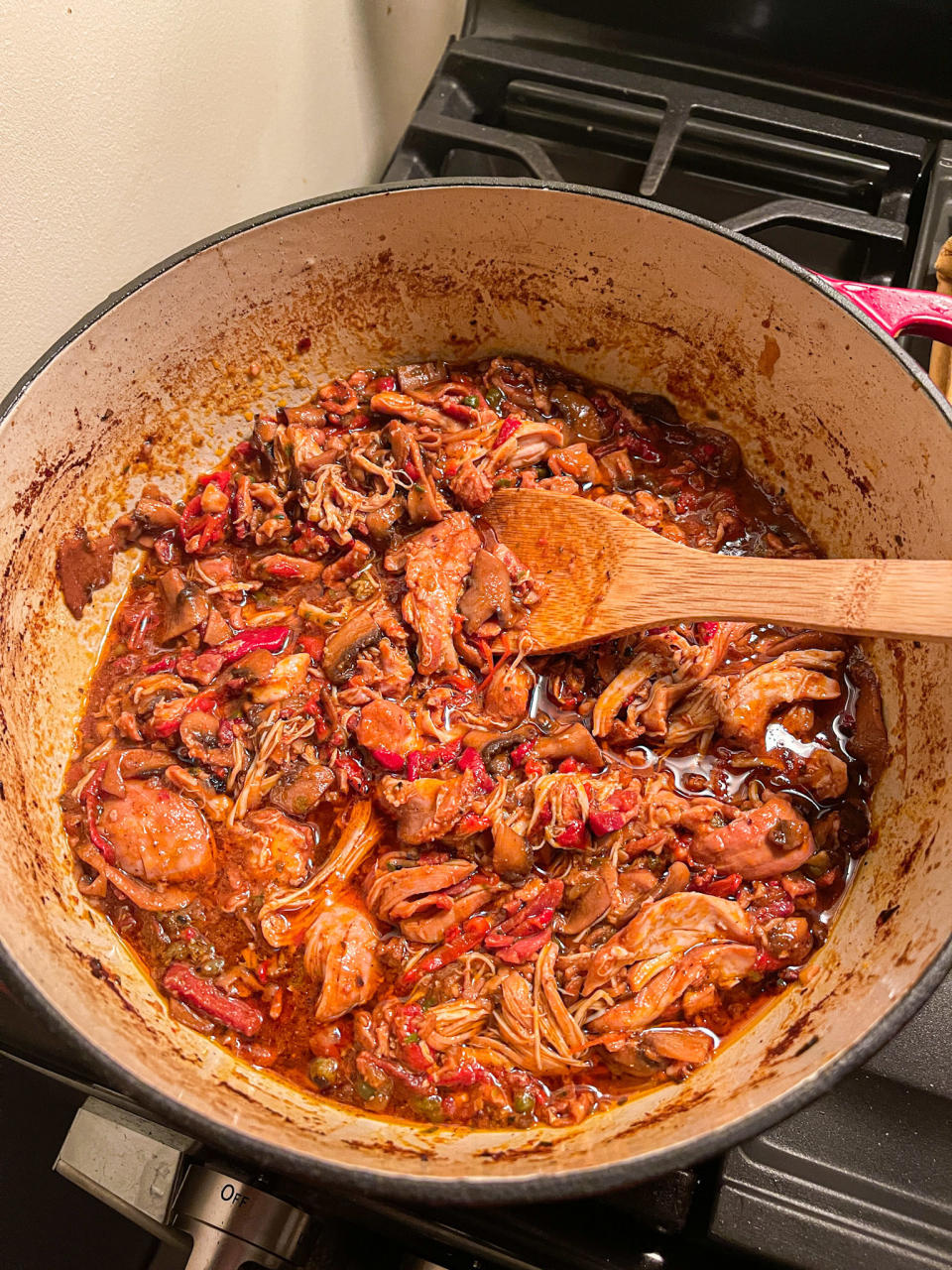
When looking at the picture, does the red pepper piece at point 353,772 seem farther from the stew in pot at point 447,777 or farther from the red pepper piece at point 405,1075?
the red pepper piece at point 405,1075

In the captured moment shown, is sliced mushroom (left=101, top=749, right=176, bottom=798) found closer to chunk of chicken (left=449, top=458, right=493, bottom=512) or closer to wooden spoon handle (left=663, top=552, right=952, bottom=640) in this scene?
chunk of chicken (left=449, top=458, right=493, bottom=512)

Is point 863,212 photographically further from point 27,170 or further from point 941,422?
point 27,170

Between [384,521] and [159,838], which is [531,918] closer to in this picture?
[159,838]

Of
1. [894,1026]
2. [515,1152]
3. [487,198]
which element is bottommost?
[515,1152]

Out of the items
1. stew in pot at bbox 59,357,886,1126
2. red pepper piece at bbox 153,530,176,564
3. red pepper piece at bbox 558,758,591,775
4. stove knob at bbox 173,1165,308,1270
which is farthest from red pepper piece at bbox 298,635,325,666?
stove knob at bbox 173,1165,308,1270

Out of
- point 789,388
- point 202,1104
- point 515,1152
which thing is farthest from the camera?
point 789,388

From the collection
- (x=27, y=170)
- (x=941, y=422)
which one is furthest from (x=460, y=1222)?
(x=27, y=170)

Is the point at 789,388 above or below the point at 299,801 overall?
above
